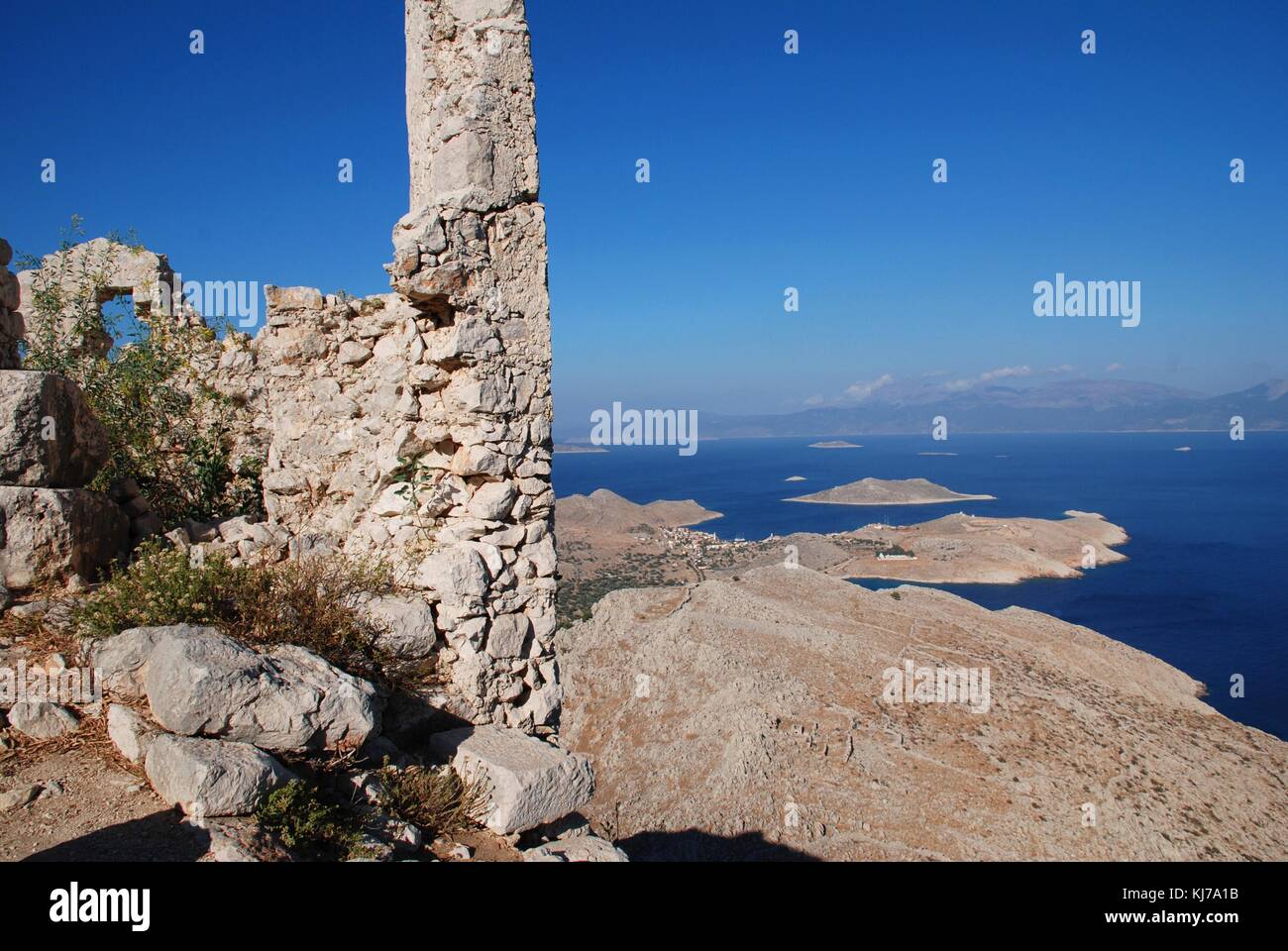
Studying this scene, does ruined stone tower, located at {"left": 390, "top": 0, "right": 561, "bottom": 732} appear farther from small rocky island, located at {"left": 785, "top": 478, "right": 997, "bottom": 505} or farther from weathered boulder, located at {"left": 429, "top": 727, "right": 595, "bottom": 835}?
small rocky island, located at {"left": 785, "top": 478, "right": 997, "bottom": 505}

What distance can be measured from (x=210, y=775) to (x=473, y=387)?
300 cm

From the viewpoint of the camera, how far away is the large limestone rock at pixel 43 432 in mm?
4555

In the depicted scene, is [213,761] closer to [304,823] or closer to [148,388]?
[304,823]

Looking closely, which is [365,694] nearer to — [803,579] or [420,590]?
[420,590]

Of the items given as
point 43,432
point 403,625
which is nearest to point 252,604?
point 403,625

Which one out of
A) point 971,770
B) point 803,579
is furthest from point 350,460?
point 803,579

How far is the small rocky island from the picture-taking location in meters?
118

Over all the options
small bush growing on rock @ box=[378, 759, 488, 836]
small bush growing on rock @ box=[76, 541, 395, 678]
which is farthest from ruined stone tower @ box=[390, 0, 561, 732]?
small bush growing on rock @ box=[378, 759, 488, 836]

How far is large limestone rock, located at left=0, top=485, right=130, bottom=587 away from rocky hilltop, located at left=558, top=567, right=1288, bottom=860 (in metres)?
11.9

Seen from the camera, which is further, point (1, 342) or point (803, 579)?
point (803, 579)

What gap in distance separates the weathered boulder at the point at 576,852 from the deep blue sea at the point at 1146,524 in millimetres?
43179
